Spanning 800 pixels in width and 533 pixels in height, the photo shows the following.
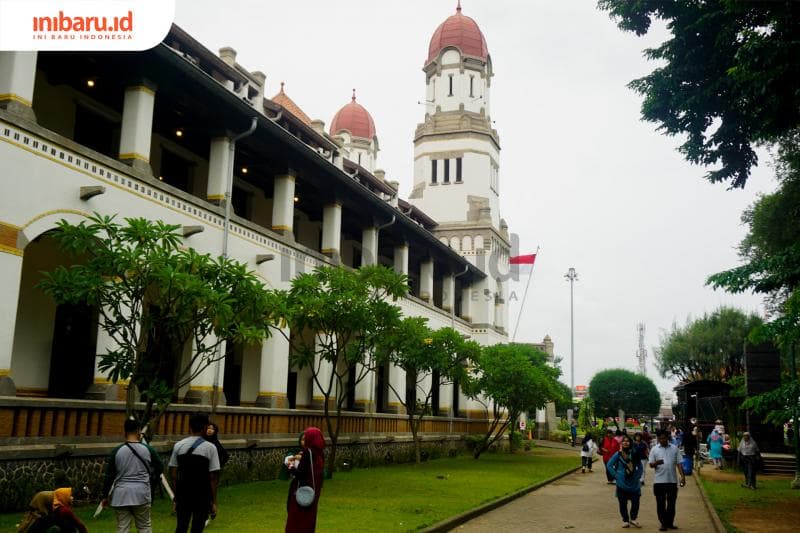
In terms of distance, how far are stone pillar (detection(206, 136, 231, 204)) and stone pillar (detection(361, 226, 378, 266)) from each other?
28.3 feet

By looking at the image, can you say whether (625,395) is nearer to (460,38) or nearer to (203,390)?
(460,38)

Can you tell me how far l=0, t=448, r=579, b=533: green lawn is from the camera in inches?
438

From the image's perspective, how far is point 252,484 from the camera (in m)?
16.8

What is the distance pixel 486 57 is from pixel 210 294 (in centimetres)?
3859

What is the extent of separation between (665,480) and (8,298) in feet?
38.8

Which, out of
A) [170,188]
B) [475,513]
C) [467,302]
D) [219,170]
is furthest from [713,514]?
[467,302]

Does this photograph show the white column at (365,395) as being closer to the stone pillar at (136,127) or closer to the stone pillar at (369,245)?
the stone pillar at (369,245)

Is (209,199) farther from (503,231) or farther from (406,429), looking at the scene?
(503,231)

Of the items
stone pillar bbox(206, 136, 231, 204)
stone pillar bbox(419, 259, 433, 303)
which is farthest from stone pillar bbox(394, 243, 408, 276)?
stone pillar bbox(206, 136, 231, 204)

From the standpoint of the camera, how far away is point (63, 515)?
655cm

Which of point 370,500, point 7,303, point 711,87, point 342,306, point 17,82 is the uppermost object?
point 711,87

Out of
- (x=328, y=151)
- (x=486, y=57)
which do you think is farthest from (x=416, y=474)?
(x=486, y=57)

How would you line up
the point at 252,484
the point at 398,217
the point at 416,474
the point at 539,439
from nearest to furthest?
1. the point at 252,484
2. the point at 416,474
3. the point at 398,217
4. the point at 539,439

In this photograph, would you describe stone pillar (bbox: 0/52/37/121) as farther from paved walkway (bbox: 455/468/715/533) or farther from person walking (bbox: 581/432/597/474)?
person walking (bbox: 581/432/597/474)
